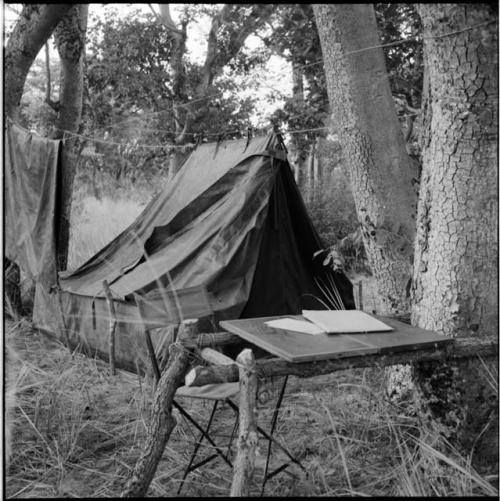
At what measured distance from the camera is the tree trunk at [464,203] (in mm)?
2193

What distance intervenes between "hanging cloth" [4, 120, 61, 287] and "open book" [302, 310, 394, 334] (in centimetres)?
273

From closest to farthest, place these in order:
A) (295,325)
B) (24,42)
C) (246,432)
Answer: (246,432) → (295,325) → (24,42)

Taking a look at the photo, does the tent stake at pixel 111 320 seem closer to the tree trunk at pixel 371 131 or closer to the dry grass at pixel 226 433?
the dry grass at pixel 226 433

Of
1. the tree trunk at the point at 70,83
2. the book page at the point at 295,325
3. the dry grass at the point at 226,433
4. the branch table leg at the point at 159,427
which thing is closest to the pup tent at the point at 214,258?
the dry grass at the point at 226,433

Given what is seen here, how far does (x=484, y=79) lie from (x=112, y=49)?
7.57 meters

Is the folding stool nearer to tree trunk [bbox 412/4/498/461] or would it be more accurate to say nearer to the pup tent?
the pup tent

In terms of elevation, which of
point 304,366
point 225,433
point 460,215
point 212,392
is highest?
point 460,215

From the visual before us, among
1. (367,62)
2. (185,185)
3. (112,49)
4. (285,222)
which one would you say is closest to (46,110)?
(112,49)

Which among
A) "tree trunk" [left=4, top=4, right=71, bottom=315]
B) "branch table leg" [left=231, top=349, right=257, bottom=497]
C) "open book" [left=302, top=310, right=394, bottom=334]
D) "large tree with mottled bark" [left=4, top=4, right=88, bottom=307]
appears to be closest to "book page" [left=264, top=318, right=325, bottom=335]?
"open book" [left=302, top=310, right=394, bottom=334]

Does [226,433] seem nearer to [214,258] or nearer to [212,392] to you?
[212,392]

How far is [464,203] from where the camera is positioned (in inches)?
89.6

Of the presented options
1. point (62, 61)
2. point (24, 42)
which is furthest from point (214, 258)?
point (62, 61)

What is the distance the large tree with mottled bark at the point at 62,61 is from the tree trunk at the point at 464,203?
3.26 meters

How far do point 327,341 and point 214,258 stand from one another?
1.97 metres
